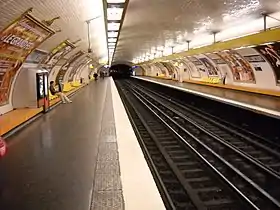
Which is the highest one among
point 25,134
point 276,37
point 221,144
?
point 276,37

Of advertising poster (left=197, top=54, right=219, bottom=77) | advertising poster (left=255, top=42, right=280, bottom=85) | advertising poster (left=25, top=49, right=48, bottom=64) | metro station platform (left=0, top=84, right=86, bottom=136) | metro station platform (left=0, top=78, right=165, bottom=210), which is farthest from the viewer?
advertising poster (left=197, top=54, right=219, bottom=77)

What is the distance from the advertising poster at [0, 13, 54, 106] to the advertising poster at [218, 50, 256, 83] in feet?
30.8

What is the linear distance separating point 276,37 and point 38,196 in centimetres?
642

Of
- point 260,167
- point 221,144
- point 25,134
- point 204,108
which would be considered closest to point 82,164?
point 25,134

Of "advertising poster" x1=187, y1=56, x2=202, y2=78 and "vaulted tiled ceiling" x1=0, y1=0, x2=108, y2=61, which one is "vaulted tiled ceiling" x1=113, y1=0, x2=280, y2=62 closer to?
"vaulted tiled ceiling" x1=0, y1=0, x2=108, y2=61

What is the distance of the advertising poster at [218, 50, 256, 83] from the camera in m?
16.5

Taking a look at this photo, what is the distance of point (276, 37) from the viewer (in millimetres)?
7996

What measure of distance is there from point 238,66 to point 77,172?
47.8 feet

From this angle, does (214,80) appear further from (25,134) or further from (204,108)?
(25,134)

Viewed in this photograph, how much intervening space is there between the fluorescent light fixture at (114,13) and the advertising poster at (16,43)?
1.79m

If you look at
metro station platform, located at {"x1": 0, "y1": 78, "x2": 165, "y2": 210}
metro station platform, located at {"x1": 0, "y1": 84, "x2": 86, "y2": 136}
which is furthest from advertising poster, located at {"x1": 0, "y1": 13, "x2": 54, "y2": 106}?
metro station platform, located at {"x1": 0, "y1": 78, "x2": 165, "y2": 210}

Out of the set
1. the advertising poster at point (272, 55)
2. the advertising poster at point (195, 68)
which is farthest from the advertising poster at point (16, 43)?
the advertising poster at point (195, 68)

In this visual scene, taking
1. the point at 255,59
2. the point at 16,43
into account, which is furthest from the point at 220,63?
the point at 16,43

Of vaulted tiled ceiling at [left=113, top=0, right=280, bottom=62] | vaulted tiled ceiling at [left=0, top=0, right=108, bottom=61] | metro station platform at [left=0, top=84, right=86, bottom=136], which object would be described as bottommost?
metro station platform at [left=0, top=84, right=86, bottom=136]
